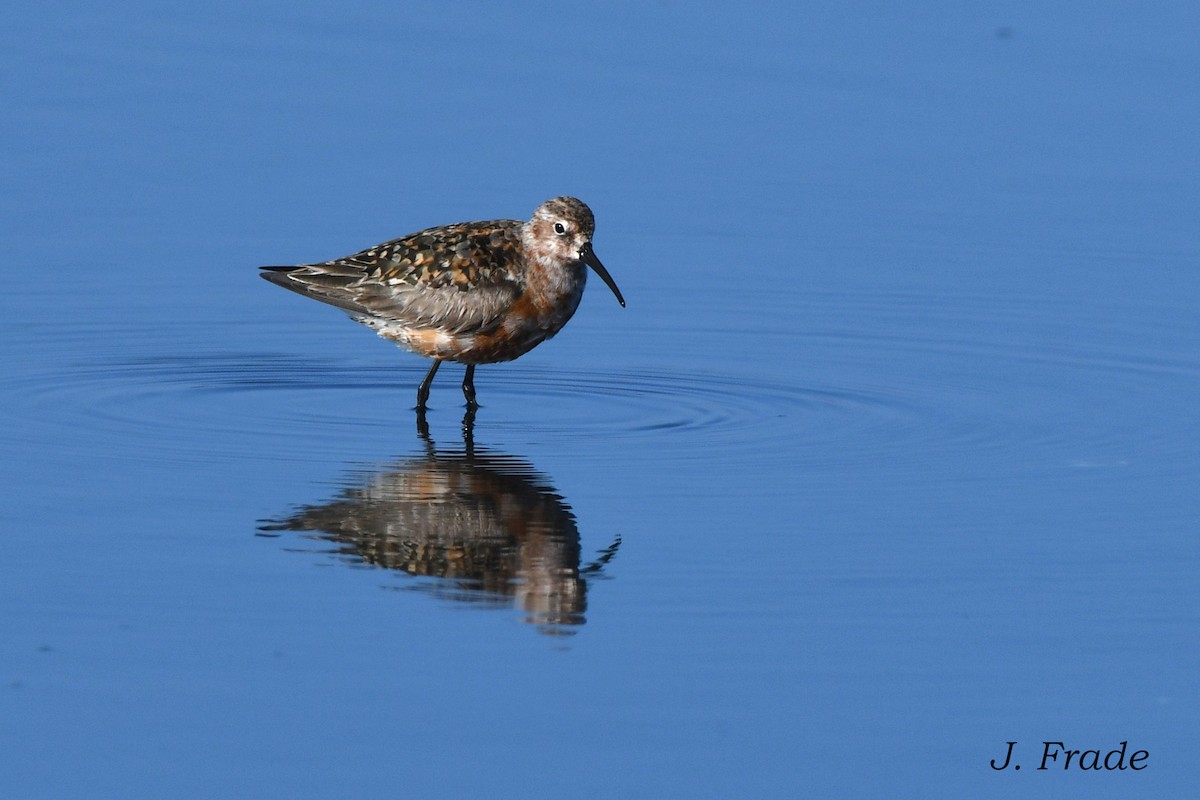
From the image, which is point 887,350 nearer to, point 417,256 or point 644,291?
point 644,291

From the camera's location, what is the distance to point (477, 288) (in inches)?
601

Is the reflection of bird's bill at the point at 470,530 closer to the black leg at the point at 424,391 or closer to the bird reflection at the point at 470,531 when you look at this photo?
the bird reflection at the point at 470,531

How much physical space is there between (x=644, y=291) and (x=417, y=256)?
2522 mm

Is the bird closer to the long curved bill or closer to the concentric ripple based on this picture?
the long curved bill

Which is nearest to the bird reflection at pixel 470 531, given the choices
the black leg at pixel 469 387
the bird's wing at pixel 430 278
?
the black leg at pixel 469 387

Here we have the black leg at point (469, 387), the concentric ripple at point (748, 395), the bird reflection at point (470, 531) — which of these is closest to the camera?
the bird reflection at point (470, 531)

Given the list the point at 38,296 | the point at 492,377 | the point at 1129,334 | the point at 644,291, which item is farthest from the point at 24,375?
the point at 1129,334

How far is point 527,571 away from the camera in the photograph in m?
10.9

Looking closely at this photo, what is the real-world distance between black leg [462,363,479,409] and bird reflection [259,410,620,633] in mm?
1874

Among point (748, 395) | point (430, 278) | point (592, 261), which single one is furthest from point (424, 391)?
point (748, 395)

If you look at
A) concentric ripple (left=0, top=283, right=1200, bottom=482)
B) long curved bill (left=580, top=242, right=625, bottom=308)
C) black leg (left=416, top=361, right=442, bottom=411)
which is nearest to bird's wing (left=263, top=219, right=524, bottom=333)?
black leg (left=416, top=361, right=442, bottom=411)

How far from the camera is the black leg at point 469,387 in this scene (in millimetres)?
15328

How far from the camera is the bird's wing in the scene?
15.2 meters

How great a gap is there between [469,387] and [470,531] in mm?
3970
